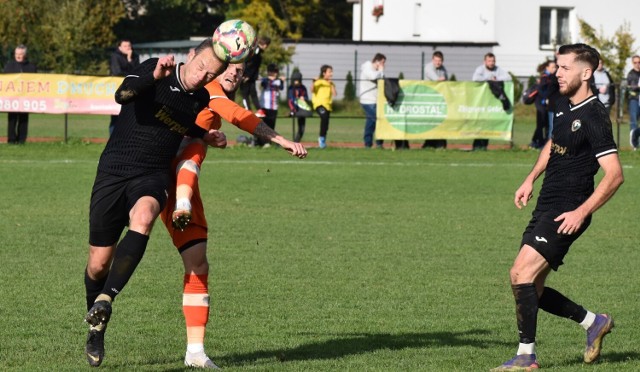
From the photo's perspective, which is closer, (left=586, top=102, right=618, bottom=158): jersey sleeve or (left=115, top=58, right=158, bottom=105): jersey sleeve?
(left=115, top=58, right=158, bottom=105): jersey sleeve

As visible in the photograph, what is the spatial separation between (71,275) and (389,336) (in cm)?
356

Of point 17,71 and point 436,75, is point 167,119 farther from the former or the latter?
point 436,75

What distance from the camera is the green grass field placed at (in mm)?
7766

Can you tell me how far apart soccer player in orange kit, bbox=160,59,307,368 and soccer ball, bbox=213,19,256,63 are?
492 mm

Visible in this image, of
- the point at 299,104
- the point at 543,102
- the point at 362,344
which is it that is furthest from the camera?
the point at 299,104

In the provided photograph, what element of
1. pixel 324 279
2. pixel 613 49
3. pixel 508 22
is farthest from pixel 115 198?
pixel 508 22

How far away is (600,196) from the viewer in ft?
22.9

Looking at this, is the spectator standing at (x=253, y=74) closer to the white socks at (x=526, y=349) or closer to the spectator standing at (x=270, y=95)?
the spectator standing at (x=270, y=95)

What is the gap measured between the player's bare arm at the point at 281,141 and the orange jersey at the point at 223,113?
0.05 meters

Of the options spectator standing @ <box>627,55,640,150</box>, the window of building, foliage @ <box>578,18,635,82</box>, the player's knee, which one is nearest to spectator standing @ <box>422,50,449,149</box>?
spectator standing @ <box>627,55,640,150</box>

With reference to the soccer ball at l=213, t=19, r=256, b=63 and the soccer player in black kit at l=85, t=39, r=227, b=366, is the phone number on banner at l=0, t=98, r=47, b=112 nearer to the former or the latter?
the soccer player in black kit at l=85, t=39, r=227, b=366

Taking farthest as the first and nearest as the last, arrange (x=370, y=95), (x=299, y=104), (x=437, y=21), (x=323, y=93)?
(x=437, y=21) → (x=299, y=104) → (x=323, y=93) → (x=370, y=95)

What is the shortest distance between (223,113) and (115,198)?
0.88m

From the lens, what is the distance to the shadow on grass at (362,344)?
7598mm
